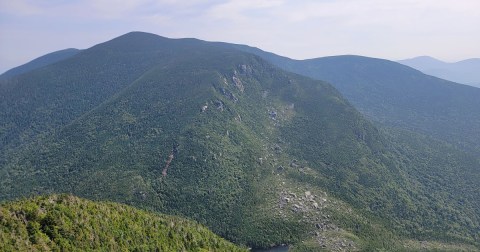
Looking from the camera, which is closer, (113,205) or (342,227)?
(113,205)

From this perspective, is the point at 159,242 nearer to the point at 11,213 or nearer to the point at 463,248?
the point at 11,213

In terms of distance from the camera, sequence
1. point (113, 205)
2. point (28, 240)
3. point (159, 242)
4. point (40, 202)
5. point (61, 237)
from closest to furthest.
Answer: point (28, 240) < point (61, 237) < point (40, 202) < point (159, 242) < point (113, 205)

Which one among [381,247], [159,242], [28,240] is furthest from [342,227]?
[28,240]

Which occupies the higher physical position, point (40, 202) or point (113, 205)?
point (40, 202)

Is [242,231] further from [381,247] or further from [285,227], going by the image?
[381,247]

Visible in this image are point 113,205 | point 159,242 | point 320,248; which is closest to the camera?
point 159,242

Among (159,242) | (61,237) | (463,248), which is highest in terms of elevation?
(61,237)
